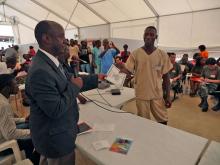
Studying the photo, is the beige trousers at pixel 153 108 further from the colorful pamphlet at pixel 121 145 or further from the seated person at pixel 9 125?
the seated person at pixel 9 125

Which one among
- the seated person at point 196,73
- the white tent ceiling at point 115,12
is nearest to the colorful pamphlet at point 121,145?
the seated person at point 196,73

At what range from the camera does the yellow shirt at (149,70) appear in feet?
Answer: 6.19

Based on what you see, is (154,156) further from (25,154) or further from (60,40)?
(25,154)

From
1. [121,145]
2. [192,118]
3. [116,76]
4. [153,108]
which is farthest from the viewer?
[192,118]

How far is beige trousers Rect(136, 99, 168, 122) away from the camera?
1983 mm

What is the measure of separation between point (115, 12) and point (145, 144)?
7.24 m

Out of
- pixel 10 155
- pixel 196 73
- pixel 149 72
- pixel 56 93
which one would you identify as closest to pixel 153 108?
pixel 149 72

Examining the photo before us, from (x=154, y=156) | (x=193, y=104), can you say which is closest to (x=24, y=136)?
(x=154, y=156)

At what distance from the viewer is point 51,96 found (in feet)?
3.04

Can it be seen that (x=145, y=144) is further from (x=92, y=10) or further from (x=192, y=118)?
(x=92, y=10)

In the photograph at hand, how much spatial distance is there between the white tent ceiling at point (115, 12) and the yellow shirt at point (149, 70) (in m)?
4.67

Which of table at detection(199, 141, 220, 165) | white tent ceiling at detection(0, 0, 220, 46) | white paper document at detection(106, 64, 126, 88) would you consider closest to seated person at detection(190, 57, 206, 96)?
white tent ceiling at detection(0, 0, 220, 46)

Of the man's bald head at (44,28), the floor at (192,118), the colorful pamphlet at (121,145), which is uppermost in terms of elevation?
the man's bald head at (44,28)

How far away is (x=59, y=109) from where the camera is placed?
0.96m
